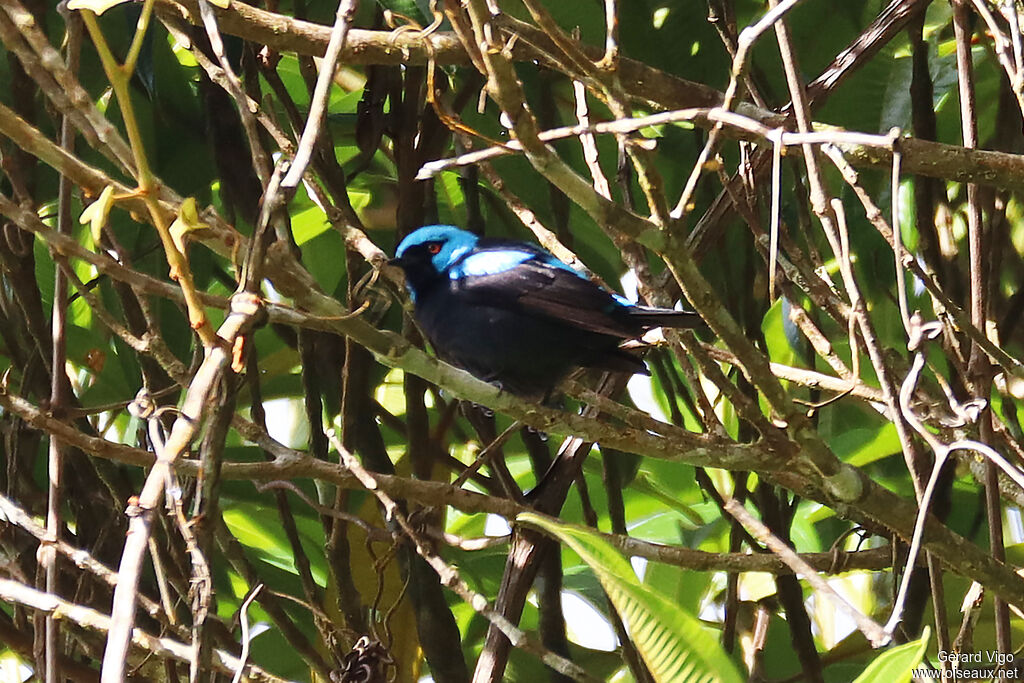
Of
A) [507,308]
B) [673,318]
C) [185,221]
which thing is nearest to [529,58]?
[673,318]

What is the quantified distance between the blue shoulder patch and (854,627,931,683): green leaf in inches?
75.7

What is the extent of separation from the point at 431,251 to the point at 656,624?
1.99m

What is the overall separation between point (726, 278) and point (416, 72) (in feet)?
3.24

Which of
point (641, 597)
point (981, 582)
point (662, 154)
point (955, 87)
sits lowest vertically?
point (981, 582)

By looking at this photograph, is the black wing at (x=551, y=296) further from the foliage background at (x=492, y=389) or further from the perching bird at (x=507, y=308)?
the foliage background at (x=492, y=389)

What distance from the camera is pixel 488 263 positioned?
10.7ft

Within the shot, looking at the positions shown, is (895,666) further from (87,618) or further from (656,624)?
(87,618)

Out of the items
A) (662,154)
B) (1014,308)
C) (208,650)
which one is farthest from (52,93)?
(1014,308)

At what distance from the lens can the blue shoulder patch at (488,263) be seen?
322 cm

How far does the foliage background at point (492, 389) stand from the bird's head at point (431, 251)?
9 centimetres

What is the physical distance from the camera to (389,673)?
310 centimetres

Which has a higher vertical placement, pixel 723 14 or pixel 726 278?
pixel 723 14

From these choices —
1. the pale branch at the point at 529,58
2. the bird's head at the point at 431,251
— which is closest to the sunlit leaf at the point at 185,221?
the pale branch at the point at 529,58

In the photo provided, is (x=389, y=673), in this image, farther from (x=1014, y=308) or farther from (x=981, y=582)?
A: (x=1014, y=308)
